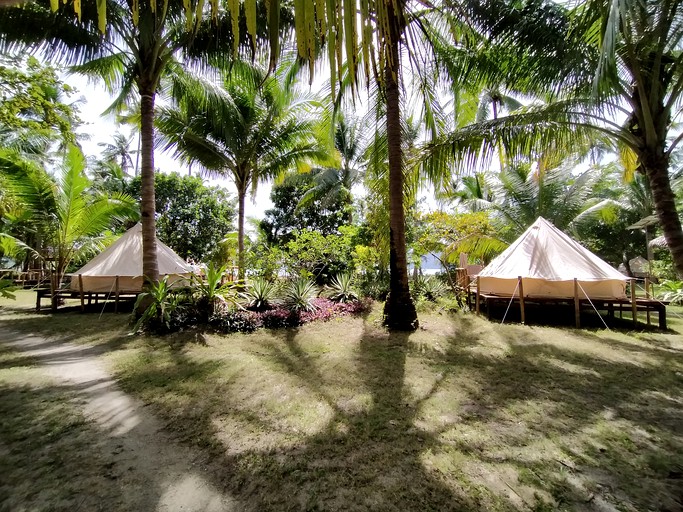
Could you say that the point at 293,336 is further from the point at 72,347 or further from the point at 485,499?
the point at 485,499

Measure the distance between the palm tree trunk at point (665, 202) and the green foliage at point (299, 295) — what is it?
7359mm

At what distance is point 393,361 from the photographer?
18.5 ft

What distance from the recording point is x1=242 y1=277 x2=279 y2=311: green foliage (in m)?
9.38

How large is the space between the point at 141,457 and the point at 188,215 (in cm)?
1761

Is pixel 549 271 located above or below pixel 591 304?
above

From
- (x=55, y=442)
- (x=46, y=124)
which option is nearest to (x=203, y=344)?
(x=55, y=442)

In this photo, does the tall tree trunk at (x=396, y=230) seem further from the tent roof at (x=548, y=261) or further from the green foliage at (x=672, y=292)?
the green foliage at (x=672, y=292)

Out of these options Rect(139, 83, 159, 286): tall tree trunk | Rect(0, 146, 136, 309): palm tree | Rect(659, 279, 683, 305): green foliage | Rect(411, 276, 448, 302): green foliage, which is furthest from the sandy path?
Rect(659, 279, 683, 305): green foliage

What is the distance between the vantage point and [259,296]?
941 cm

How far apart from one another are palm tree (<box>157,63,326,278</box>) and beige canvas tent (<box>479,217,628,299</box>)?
26.5 feet

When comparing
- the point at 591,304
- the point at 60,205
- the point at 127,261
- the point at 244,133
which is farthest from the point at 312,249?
the point at 60,205

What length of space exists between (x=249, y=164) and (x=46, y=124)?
725cm

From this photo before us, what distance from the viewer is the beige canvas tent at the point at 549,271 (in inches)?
351

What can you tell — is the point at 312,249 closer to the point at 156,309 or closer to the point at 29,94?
the point at 156,309
